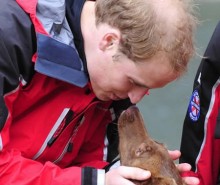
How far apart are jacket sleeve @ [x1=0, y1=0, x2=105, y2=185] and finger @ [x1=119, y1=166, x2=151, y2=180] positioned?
9cm

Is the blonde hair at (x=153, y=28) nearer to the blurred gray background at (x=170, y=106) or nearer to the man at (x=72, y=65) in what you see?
the man at (x=72, y=65)

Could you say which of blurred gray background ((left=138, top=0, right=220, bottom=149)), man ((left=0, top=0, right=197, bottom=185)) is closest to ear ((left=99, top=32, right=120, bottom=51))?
man ((left=0, top=0, right=197, bottom=185))

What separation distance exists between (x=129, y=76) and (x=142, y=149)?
0.33 m

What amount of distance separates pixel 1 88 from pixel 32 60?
7.1 inches

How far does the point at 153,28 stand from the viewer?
2045mm

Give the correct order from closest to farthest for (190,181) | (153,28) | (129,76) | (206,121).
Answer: (153,28) → (129,76) → (190,181) → (206,121)

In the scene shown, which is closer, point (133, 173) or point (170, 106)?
point (133, 173)

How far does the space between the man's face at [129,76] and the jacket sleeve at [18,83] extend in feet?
0.91

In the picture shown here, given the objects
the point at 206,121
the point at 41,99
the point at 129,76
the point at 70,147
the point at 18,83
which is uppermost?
the point at 129,76

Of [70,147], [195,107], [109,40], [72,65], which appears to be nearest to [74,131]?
[70,147]

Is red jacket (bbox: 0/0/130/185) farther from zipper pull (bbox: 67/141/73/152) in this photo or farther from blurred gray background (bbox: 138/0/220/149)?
blurred gray background (bbox: 138/0/220/149)

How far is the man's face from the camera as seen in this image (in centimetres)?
209

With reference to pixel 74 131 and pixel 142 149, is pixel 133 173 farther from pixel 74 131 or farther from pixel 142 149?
pixel 74 131

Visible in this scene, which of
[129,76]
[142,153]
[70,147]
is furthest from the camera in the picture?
[70,147]
